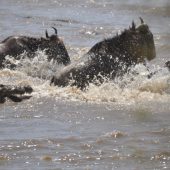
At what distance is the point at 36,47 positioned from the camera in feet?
45.0

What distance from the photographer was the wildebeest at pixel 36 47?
13.4 m

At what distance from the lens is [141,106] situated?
9273 mm

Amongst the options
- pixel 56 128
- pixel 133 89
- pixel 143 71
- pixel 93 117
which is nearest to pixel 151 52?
pixel 143 71

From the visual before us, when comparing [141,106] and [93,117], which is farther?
[141,106]

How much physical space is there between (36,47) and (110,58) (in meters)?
2.85

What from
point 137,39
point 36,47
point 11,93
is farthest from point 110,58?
point 36,47

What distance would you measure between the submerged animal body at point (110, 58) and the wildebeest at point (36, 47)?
79.5 inches

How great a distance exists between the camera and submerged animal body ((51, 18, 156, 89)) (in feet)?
35.8

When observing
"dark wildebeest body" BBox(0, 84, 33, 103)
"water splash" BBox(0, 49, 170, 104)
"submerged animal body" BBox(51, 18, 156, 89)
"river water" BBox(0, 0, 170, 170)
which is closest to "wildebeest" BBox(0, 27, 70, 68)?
"river water" BBox(0, 0, 170, 170)

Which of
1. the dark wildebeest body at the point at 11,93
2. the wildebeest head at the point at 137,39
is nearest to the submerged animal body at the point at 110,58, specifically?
the wildebeest head at the point at 137,39

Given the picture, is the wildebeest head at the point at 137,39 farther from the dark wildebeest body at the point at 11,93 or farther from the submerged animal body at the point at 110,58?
the dark wildebeest body at the point at 11,93

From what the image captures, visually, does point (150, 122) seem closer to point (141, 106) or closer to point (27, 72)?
point (141, 106)

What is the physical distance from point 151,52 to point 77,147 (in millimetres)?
4886

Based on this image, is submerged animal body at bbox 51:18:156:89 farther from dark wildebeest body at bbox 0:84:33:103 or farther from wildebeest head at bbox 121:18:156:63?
dark wildebeest body at bbox 0:84:33:103
